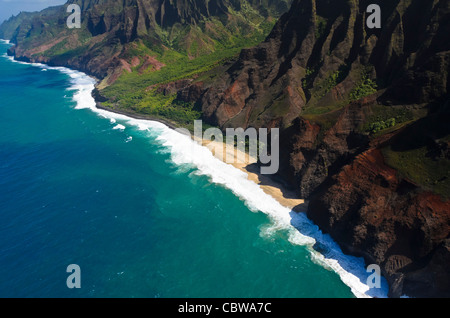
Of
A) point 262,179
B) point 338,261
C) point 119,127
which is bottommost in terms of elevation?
point 338,261

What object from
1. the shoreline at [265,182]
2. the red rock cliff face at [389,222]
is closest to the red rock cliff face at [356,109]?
the red rock cliff face at [389,222]

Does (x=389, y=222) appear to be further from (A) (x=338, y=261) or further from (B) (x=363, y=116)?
(B) (x=363, y=116)

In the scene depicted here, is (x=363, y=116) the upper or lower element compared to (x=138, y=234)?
upper

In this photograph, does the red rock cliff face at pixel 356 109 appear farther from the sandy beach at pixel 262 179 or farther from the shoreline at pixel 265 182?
the sandy beach at pixel 262 179

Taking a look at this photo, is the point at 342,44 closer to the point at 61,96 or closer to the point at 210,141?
the point at 210,141

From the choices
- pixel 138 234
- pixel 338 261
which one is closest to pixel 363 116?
pixel 338 261

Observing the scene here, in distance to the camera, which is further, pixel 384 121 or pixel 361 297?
pixel 384 121

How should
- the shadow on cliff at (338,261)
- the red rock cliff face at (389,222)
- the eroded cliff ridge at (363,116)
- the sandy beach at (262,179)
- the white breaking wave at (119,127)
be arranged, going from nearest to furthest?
the red rock cliff face at (389,222), the shadow on cliff at (338,261), the eroded cliff ridge at (363,116), the sandy beach at (262,179), the white breaking wave at (119,127)

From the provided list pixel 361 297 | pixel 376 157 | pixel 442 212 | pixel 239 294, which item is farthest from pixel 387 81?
pixel 239 294
